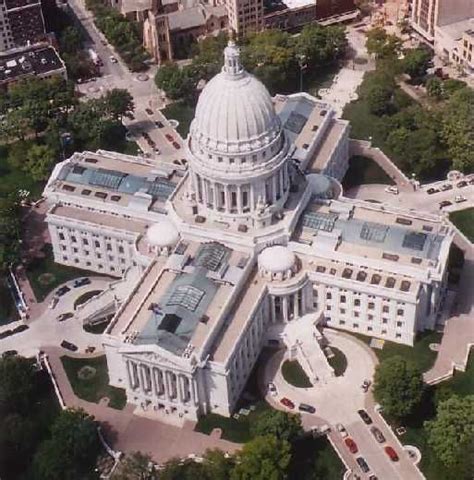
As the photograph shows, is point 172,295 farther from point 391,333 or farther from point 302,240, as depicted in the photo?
point 391,333

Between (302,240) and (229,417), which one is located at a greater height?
(302,240)

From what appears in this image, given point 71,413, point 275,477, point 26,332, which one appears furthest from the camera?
point 26,332

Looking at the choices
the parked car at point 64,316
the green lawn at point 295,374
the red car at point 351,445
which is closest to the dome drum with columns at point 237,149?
the green lawn at point 295,374

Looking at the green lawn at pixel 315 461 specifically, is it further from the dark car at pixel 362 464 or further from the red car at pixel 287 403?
the red car at pixel 287 403

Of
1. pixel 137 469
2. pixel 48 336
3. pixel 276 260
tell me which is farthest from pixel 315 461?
pixel 48 336

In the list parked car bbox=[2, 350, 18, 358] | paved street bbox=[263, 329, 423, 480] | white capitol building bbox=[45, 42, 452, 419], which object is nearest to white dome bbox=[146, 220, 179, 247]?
white capitol building bbox=[45, 42, 452, 419]

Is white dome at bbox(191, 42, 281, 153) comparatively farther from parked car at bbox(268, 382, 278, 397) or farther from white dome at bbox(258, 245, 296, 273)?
parked car at bbox(268, 382, 278, 397)

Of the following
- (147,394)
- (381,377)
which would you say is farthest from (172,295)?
(381,377)

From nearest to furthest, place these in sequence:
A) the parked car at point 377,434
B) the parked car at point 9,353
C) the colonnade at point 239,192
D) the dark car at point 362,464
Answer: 1. the dark car at point 362,464
2. the parked car at point 377,434
3. the parked car at point 9,353
4. the colonnade at point 239,192
